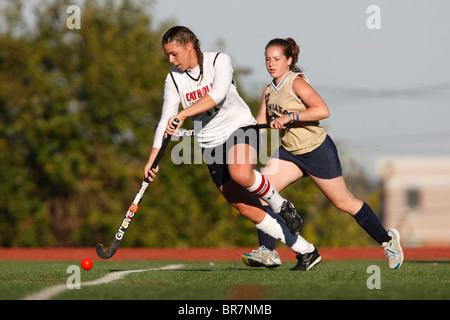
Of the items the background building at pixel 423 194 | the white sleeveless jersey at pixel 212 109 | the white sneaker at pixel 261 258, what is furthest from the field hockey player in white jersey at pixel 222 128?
the background building at pixel 423 194

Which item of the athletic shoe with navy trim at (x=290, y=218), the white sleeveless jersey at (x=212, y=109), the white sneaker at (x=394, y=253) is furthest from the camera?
the white sneaker at (x=394, y=253)

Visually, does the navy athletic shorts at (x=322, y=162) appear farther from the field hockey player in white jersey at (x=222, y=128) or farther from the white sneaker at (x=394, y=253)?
the white sneaker at (x=394, y=253)

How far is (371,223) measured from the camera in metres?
5.94

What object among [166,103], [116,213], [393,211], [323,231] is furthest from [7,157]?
[393,211]

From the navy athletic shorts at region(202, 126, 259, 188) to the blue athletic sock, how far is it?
1.07 meters

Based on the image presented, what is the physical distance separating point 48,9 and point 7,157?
4.09 meters

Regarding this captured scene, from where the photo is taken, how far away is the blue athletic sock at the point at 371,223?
5.92 meters

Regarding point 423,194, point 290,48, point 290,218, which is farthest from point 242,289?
point 423,194

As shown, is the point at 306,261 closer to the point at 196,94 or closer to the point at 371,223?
the point at 371,223

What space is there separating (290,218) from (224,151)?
0.80m

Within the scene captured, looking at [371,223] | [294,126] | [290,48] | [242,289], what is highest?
[290,48]

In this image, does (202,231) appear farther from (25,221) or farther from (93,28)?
(93,28)

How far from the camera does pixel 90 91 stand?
16.8 meters

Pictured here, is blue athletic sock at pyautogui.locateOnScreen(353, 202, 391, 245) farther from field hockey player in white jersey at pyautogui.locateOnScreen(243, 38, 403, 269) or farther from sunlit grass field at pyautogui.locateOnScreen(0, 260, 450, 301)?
sunlit grass field at pyautogui.locateOnScreen(0, 260, 450, 301)
